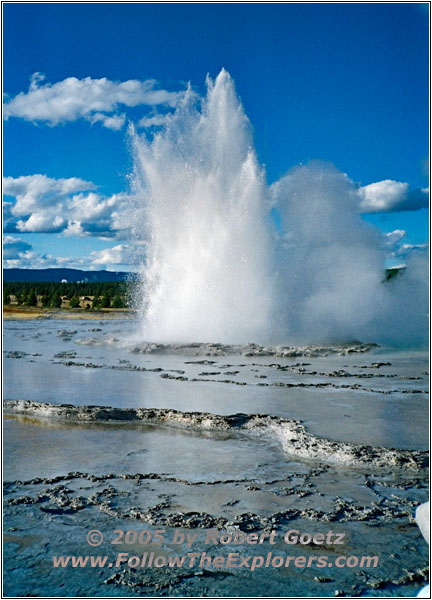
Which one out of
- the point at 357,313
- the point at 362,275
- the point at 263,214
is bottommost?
the point at 357,313

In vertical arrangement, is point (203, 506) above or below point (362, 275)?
below

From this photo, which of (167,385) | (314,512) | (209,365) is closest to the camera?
(314,512)

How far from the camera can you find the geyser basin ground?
365cm

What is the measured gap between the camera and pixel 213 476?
18.0ft

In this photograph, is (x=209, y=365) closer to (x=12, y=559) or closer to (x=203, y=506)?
(x=203, y=506)

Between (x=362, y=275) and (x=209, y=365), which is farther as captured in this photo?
(x=362, y=275)

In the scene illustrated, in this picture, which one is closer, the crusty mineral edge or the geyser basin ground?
the geyser basin ground

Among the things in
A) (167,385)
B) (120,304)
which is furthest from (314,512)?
(120,304)

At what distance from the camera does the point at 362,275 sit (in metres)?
23.7

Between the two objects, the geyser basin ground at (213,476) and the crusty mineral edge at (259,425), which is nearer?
the geyser basin ground at (213,476)

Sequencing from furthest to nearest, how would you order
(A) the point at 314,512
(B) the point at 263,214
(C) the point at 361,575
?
1. (B) the point at 263,214
2. (A) the point at 314,512
3. (C) the point at 361,575

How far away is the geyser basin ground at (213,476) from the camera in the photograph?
→ 144 inches

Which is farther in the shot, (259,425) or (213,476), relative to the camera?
(259,425)

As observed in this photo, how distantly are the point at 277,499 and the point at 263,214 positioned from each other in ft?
54.0
